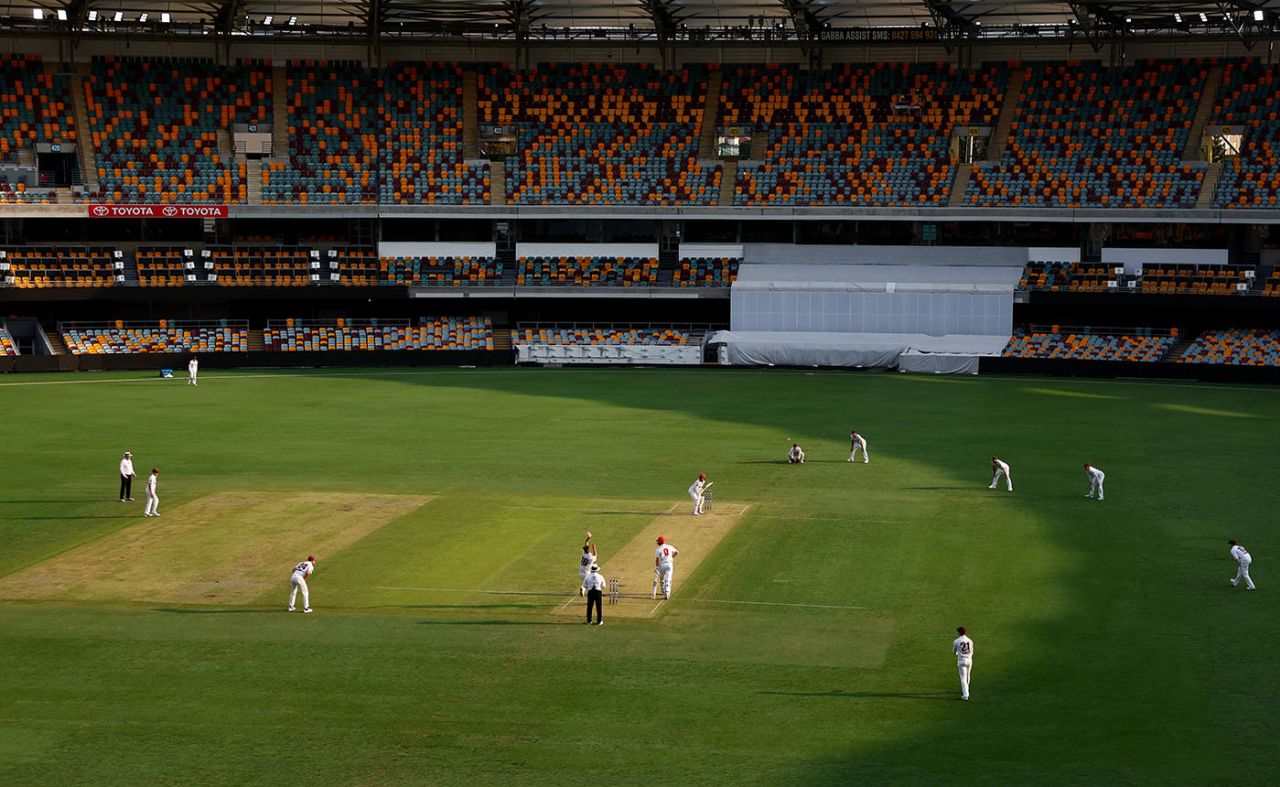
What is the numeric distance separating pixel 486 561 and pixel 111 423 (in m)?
28.9

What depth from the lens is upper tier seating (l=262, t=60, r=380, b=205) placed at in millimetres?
87000

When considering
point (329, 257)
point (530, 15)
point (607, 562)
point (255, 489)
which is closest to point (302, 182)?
point (329, 257)

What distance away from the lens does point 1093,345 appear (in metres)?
79.9

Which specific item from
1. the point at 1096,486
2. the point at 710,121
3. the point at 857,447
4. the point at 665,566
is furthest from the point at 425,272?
the point at 665,566

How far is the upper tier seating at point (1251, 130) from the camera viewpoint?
81.5 meters

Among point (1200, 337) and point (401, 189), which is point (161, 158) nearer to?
point (401, 189)

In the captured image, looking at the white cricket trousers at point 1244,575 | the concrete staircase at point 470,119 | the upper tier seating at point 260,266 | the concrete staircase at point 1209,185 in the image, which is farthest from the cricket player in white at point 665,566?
the concrete staircase at point 470,119

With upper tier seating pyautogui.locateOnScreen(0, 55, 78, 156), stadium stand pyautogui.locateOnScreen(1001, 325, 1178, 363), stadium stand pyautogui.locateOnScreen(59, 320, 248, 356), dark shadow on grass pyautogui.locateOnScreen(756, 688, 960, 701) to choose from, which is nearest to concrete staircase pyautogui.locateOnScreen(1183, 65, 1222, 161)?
stadium stand pyautogui.locateOnScreen(1001, 325, 1178, 363)

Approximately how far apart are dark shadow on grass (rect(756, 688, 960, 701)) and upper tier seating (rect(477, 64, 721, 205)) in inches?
2484

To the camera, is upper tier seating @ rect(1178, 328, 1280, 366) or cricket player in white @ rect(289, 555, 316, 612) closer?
cricket player in white @ rect(289, 555, 316, 612)

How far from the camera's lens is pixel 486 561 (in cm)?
3678

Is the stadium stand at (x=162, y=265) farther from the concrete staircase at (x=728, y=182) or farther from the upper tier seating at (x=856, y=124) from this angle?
the upper tier seating at (x=856, y=124)

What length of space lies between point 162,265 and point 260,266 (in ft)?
17.7

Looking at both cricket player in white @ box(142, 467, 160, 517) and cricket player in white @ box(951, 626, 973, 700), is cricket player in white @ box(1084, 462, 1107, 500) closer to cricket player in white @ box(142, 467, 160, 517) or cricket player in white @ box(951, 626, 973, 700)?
cricket player in white @ box(951, 626, 973, 700)
